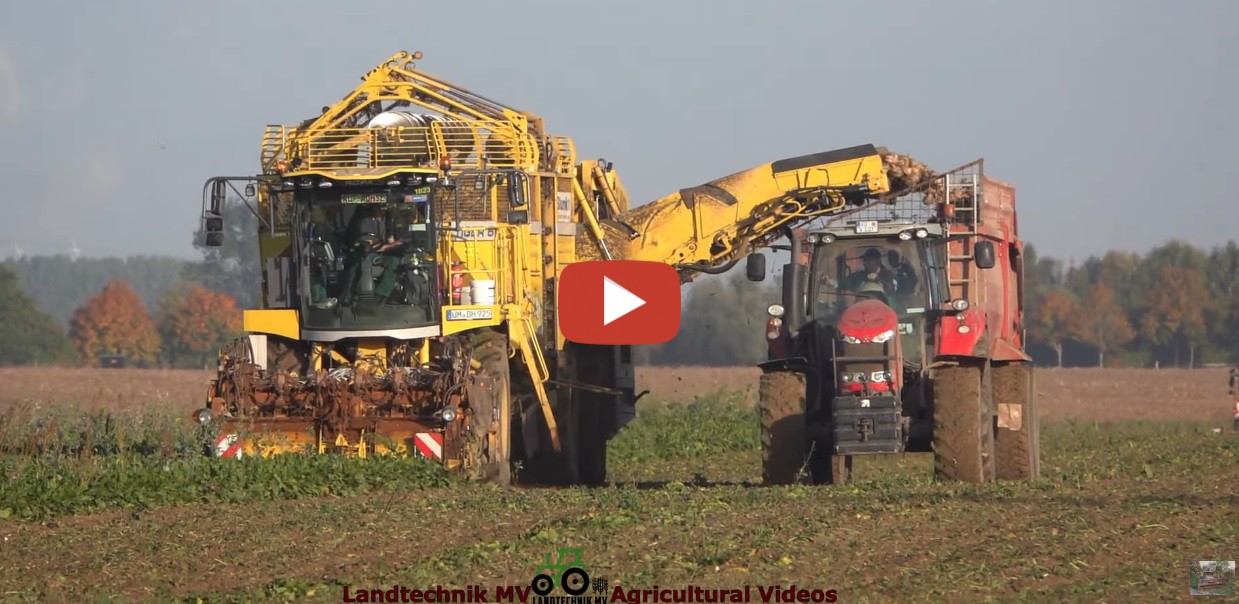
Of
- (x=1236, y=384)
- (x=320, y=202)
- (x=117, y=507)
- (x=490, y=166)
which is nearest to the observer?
(x=117, y=507)

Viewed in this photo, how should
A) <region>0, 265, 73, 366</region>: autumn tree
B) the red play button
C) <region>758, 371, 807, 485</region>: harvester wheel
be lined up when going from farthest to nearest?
<region>0, 265, 73, 366</region>: autumn tree → the red play button → <region>758, 371, 807, 485</region>: harvester wheel

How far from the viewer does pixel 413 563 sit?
32.5 ft

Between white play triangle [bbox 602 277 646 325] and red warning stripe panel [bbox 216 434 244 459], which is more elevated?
white play triangle [bbox 602 277 646 325]

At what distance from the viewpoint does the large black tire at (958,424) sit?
1441 centimetres

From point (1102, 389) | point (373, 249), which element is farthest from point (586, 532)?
point (1102, 389)

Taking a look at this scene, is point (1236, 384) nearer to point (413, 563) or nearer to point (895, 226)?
→ point (895, 226)

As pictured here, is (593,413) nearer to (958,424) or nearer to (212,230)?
(212,230)

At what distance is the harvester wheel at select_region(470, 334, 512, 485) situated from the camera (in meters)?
15.1

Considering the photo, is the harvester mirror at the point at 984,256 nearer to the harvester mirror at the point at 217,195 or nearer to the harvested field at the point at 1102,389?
the harvester mirror at the point at 217,195

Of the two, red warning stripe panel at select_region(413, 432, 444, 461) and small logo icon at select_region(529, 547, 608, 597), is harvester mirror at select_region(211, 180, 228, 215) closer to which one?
red warning stripe panel at select_region(413, 432, 444, 461)

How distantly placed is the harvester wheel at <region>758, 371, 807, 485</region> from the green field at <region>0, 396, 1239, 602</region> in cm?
88

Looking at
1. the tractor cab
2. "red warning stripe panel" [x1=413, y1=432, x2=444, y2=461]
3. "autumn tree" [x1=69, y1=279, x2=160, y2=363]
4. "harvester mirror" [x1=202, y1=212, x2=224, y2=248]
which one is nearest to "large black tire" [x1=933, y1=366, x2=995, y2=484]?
the tractor cab

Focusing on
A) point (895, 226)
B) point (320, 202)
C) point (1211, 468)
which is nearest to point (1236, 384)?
point (1211, 468)

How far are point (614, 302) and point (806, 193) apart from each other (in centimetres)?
269
